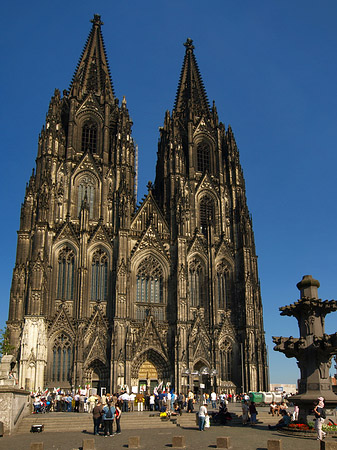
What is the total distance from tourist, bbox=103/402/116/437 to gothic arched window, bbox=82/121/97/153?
3693cm

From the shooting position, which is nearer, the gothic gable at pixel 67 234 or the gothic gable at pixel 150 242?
the gothic gable at pixel 67 234

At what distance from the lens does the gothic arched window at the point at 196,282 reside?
2024 inches

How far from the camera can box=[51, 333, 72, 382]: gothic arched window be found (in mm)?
44688

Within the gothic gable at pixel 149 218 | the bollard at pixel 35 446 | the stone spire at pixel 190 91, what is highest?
the stone spire at pixel 190 91

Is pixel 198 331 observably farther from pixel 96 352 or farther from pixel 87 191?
pixel 87 191

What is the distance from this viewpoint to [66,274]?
48.2 metres

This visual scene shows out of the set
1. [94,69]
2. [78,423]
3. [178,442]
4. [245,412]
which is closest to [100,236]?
[94,69]

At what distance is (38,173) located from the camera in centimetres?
5228

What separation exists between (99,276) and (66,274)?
3191 millimetres

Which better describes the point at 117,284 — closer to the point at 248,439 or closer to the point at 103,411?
the point at 103,411

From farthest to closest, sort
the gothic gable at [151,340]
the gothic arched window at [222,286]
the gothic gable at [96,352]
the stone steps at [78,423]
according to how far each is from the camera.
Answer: the gothic arched window at [222,286] < the gothic gable at [151,340] < the gothic gable at [96,352] < the stone steps at [78,423]

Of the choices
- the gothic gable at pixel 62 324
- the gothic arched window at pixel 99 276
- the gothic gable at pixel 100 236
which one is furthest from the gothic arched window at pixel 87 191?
the gothic gable at pixel 62 324

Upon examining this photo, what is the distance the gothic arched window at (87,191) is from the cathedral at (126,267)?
0.35 ft

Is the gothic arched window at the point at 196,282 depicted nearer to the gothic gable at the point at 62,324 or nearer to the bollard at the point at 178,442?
the gothic gable at the point at 62,324
